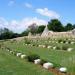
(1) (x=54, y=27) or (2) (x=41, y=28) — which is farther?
(2) (x=41, y=28)

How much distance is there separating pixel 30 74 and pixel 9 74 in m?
0.81

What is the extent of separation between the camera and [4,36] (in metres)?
104

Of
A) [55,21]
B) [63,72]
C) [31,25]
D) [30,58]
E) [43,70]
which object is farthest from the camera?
[31,25]

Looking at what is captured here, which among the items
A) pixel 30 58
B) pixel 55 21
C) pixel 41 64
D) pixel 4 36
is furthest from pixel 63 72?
pixel 55 21

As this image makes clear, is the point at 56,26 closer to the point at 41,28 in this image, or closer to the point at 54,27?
the point at 54,27

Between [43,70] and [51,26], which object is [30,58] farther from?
[51,26]

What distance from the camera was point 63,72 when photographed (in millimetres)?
11984

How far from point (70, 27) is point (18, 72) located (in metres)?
104

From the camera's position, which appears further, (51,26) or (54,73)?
(51,26)

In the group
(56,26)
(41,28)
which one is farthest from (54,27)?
(41,28)

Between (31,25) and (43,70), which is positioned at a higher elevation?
(31,25)

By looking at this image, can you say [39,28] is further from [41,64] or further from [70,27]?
[41,64]

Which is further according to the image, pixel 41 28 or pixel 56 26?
pixel 41 28

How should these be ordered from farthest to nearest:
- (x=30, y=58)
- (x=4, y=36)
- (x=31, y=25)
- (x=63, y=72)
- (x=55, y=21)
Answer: (x=31, y=25) < (x=55, y=21) < (x=4, y=36) < (x=30, y=58) < (x=63, y=72)
